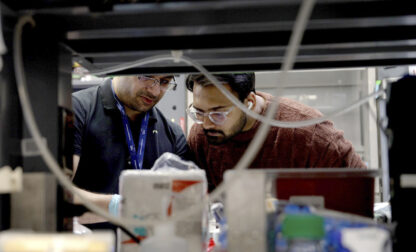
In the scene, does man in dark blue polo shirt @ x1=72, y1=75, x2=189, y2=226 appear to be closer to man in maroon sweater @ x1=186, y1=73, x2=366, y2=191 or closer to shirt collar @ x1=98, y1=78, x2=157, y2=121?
shirt collar @ x1=98, y1=78, x2=157, y2=121

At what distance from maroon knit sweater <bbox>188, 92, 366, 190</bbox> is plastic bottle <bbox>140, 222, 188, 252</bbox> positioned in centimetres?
123

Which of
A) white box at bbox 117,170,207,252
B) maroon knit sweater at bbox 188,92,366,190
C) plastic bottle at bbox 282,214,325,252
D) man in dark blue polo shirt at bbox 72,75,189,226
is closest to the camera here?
plastic bottle at bbox 282,214,325,252

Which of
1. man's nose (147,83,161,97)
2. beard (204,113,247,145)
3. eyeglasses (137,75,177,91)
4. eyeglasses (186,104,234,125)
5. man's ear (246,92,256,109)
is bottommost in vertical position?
beard (204,113,247,145)

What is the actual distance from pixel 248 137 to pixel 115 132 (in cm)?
70

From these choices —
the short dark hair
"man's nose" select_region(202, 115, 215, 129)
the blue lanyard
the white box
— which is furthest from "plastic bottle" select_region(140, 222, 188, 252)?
the blue lanyard

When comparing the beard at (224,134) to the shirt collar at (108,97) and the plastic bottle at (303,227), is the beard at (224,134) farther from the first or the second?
the plastic bottle at (303,227)

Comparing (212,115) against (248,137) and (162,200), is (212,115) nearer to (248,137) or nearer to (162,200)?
(248,137)

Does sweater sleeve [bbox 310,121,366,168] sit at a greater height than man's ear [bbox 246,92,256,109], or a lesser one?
lesser

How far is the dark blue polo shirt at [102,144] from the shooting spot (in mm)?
1839

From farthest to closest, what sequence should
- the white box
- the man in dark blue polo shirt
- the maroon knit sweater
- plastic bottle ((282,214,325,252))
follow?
the man in dark blue polo shirt → the maroon knit sweater → the white box → plastic bottle ((282,214,325,252))

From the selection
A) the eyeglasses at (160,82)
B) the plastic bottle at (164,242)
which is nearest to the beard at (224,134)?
→ the eyeglasses at (160,82)

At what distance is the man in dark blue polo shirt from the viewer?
1846 mm

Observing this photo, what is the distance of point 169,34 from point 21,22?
0.29 m

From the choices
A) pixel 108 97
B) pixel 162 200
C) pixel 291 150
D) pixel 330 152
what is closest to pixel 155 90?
pixel 108 97
